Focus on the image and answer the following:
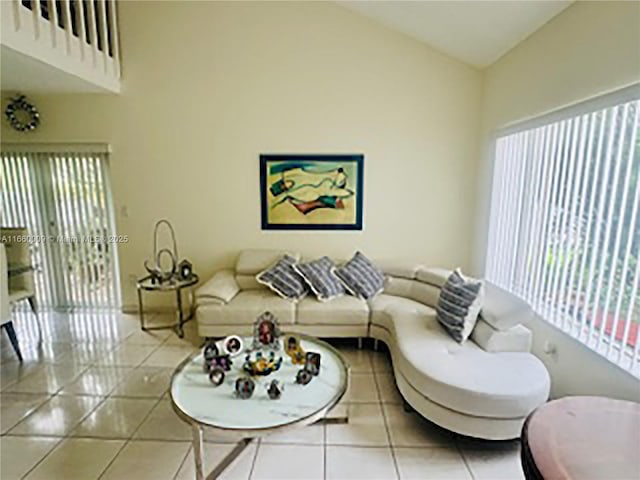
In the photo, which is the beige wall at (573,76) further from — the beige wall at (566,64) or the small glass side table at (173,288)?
the small glass side table at (173,288)

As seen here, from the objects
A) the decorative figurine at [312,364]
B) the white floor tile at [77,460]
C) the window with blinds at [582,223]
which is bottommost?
the white floor tile at [77,460]

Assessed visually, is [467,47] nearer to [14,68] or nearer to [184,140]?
[184,140]

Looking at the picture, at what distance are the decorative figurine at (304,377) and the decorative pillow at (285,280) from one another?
1.48 metres

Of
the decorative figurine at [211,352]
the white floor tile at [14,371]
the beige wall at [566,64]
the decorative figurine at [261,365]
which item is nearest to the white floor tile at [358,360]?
the decorative figurine at [261,365]

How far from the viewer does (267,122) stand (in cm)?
432

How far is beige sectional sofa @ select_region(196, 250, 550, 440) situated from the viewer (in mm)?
2244

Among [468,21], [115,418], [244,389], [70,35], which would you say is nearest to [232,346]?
[244,389]

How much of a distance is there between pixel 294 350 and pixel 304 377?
0.32 meters

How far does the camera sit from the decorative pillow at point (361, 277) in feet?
12.9

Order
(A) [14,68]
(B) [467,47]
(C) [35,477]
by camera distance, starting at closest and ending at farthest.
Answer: (C) [35,477] → (A) [14,68] → (B) [467,47]

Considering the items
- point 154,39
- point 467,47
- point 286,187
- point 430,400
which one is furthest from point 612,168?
point 154,39

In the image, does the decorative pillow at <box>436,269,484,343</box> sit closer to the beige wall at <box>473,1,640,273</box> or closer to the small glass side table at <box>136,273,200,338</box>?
the beige wall at <box>473,1,640,273</box>

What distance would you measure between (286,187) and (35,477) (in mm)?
3169

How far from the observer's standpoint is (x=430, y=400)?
94.1 inches
